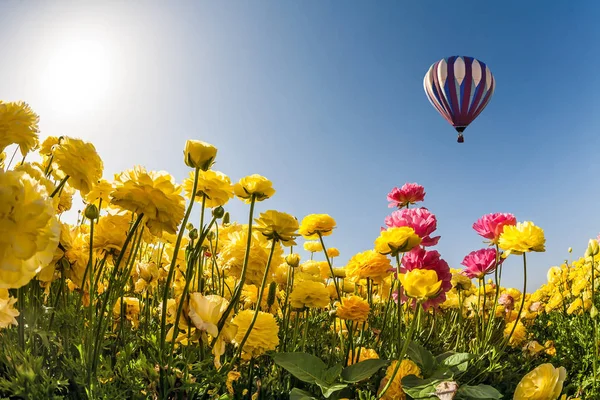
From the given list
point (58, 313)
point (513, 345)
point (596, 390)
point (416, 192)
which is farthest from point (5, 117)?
point (513, 345)

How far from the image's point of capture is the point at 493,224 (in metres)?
1.74

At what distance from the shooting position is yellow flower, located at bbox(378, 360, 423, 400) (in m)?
1.23

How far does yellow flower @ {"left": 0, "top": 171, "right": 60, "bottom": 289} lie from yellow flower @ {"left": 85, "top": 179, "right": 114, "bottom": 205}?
69 centimetres

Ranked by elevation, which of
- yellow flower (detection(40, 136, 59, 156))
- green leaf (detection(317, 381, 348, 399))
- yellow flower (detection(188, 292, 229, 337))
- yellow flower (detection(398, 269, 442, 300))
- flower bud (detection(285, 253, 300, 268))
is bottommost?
green leaf (detection(317, 381, 348, 399))

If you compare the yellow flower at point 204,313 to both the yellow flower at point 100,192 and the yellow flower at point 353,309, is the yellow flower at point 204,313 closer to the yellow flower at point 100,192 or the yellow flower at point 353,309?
the yellow flower at point 100,192

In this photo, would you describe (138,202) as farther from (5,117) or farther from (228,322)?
(5,117)

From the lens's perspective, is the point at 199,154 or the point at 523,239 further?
the point at 523,239

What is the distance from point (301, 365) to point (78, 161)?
0.70 meters

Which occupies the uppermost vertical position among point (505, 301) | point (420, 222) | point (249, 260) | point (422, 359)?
point (420, 222)

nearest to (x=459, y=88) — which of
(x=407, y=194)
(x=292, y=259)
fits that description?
(x=407, y=194)

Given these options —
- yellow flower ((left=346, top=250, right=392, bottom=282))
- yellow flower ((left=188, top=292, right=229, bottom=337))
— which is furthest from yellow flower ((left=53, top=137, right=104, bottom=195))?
yellow flower ((left=346, top=250, right=392, bottom=282))

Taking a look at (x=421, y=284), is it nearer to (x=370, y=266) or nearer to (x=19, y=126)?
(x=370, y=266)

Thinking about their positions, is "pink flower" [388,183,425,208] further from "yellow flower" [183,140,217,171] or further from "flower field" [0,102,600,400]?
"yellow flower" [183,140,217,171]

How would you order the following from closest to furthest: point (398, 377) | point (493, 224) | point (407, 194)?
1. point (398, 377)
2. point (493, 224)
3. point (407, 194)
